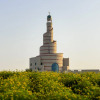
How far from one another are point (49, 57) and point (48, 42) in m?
4.67

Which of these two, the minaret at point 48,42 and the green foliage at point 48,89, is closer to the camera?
the green foliage at point 48,89

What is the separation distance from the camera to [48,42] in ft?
219

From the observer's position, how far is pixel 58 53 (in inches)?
2623

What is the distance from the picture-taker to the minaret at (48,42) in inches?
2625


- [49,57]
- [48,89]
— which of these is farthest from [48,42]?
[48,89]

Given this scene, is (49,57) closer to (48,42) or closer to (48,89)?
(48,42)

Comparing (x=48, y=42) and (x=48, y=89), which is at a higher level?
(x=48, y=42)

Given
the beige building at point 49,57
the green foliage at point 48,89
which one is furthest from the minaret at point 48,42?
the green foliage at point 48,89

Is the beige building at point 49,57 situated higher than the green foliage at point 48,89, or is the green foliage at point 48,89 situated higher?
the beige building at point 49,57

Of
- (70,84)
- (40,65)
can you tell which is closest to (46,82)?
(70,84)

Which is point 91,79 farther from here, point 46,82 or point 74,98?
point 74,98

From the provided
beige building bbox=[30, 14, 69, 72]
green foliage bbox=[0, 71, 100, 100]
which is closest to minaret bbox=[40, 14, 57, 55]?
beige building bbox=[30, 14, 69, 72]

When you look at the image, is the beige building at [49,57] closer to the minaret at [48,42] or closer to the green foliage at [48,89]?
the minaret at [48,42]

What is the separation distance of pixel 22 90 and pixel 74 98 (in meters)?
3.01
